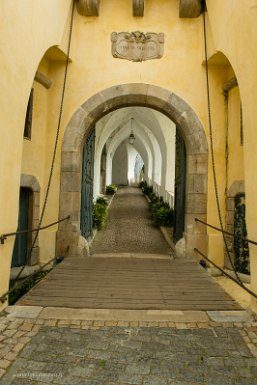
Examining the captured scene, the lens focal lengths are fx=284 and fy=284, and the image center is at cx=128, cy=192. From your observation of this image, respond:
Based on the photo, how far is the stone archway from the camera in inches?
225

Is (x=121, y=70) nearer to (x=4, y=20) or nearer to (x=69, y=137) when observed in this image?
(x=69, y=137)

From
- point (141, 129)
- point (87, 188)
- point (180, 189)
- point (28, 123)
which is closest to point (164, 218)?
Result: point (180, 189)

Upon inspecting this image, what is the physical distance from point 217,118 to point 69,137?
10.1 feet

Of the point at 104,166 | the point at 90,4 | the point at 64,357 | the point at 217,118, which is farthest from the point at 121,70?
the point at 104,166

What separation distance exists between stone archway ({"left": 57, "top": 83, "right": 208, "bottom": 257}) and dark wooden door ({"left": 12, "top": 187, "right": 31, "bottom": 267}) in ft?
2.12

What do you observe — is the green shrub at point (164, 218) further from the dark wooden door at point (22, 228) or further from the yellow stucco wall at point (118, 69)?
the dark wooden door at point (22, 228)

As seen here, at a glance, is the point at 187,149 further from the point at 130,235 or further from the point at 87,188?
the point at 130,235

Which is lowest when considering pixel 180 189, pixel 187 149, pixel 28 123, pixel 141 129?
pixel 180 189

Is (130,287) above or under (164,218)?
under

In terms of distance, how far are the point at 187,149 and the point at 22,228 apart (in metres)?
3.71

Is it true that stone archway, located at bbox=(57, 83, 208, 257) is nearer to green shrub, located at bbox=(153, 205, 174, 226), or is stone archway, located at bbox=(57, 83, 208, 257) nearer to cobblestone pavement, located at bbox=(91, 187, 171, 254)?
cobblestone pavement, located at bbox=(91, 187, 171, 254)

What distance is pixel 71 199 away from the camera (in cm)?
575

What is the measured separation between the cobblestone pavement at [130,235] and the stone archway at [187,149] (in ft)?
3.89

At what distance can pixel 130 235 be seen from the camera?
8398mm
